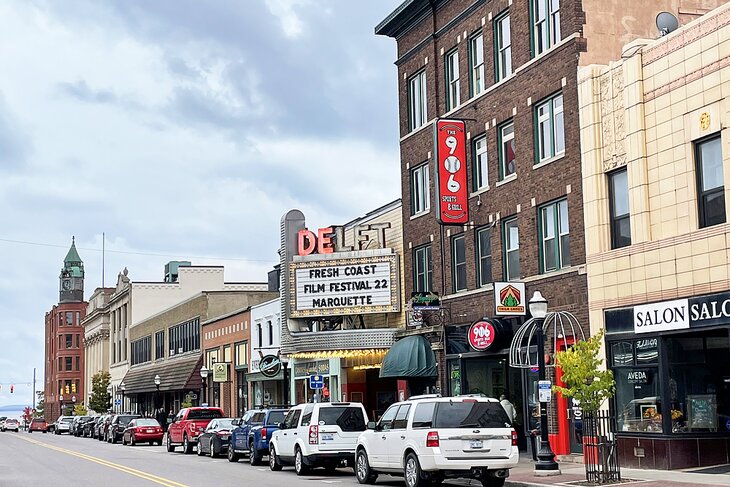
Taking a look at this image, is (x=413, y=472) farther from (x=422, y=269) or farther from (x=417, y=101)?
(x=417, y=101)

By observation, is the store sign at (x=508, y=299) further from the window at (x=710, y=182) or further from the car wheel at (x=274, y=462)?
the car wheel at (x=274, y=462)

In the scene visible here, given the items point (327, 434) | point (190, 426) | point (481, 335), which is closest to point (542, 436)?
point (327, 434)

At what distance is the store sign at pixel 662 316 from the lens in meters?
23.5

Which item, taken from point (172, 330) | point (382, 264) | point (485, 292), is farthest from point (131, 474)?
point (172, 330)

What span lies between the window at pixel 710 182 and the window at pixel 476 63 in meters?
11.0

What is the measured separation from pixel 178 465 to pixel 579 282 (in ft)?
45.2

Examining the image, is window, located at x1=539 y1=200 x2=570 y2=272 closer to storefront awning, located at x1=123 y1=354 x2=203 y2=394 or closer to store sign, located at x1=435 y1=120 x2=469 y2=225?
store sign, located at x1=435 y1=120 x2=469 y2=225

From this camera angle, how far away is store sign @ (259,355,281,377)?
160 ft

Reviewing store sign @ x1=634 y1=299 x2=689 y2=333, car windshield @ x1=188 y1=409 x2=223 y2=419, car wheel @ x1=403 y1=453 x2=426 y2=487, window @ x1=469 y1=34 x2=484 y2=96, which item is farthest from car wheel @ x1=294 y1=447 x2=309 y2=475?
car windshield @ x1=188 y1=409 x2=223 y2=419

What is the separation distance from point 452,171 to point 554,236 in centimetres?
538

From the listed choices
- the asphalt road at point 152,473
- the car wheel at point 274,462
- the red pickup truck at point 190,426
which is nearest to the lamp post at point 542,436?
the asphalt road at point 152,473

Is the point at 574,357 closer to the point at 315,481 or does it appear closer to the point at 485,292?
the point at 315,481

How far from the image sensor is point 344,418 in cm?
2784

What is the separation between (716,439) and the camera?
2367 cm
